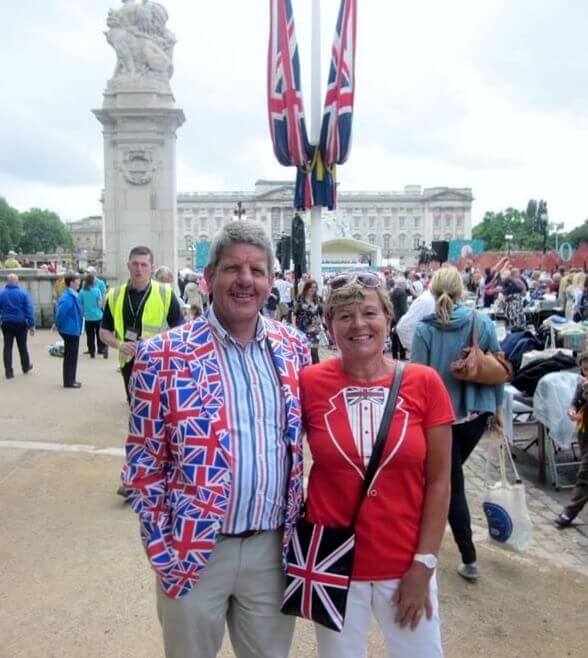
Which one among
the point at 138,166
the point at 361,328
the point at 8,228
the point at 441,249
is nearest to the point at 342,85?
the point at 138,166

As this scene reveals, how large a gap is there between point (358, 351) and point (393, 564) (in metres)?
0.73

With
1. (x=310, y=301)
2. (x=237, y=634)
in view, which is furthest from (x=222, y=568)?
(x=310, y=301)

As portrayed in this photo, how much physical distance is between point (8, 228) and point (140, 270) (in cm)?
10038

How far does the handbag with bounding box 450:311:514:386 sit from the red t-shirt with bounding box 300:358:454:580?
1794 millimetres

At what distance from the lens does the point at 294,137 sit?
53.2 feet

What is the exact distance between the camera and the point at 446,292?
407cm

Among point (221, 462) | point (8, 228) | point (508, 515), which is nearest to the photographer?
point (221, 462)

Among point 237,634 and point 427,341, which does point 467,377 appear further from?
point 237,634

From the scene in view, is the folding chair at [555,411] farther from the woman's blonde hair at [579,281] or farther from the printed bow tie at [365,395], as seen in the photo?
the woman's blonde hair at [579,281]

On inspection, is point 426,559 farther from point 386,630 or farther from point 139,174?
point 139,174

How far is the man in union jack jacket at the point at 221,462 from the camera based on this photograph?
1.96 metres

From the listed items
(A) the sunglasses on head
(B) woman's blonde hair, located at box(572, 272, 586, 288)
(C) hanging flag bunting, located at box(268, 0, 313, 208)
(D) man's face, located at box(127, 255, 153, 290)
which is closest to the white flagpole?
(C) hanging flag bunting, located at box(268, 0, 313, 208)

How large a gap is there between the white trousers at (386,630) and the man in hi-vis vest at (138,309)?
327 cm

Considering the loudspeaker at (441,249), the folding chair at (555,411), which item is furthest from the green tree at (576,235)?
the folding chair at (555,411)
